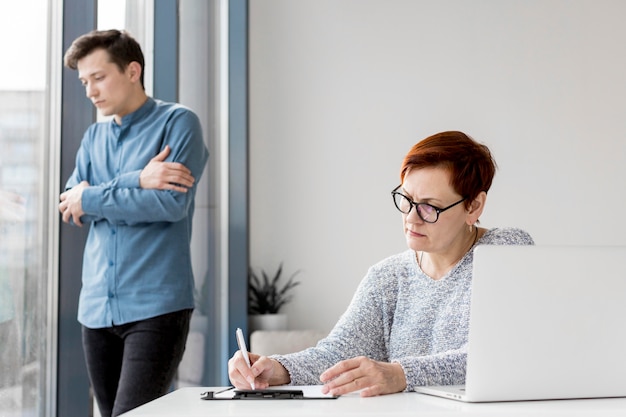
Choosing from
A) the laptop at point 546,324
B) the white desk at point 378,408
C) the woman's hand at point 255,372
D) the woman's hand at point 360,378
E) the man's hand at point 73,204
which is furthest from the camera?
the man's hand at point 73,204

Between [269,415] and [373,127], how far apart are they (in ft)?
14.0

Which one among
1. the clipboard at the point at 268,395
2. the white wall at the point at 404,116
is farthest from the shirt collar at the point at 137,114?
the white wall at the point at 404,116

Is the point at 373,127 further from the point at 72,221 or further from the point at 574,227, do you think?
the point at 72,221

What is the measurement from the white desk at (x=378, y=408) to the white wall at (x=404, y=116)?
12.9ft

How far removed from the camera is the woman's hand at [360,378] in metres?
1.58

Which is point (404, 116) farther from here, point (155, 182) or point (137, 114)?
point (155, 182)

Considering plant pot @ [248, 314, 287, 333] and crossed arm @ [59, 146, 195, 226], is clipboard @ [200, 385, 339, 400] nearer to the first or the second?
crossed arm @ [59, 146, 195, 226]

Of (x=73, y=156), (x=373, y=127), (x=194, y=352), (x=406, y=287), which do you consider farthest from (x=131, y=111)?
(x=373, y=127)

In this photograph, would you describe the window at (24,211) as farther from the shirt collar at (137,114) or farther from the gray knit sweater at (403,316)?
the gray knit sweater at (403,316)

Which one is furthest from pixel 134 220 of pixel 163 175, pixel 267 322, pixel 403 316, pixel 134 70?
pixel 267 322

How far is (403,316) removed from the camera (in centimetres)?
209

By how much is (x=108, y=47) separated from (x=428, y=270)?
3.58ft

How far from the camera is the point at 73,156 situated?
2584 millimetres

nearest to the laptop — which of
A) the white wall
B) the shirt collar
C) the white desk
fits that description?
the white desk
